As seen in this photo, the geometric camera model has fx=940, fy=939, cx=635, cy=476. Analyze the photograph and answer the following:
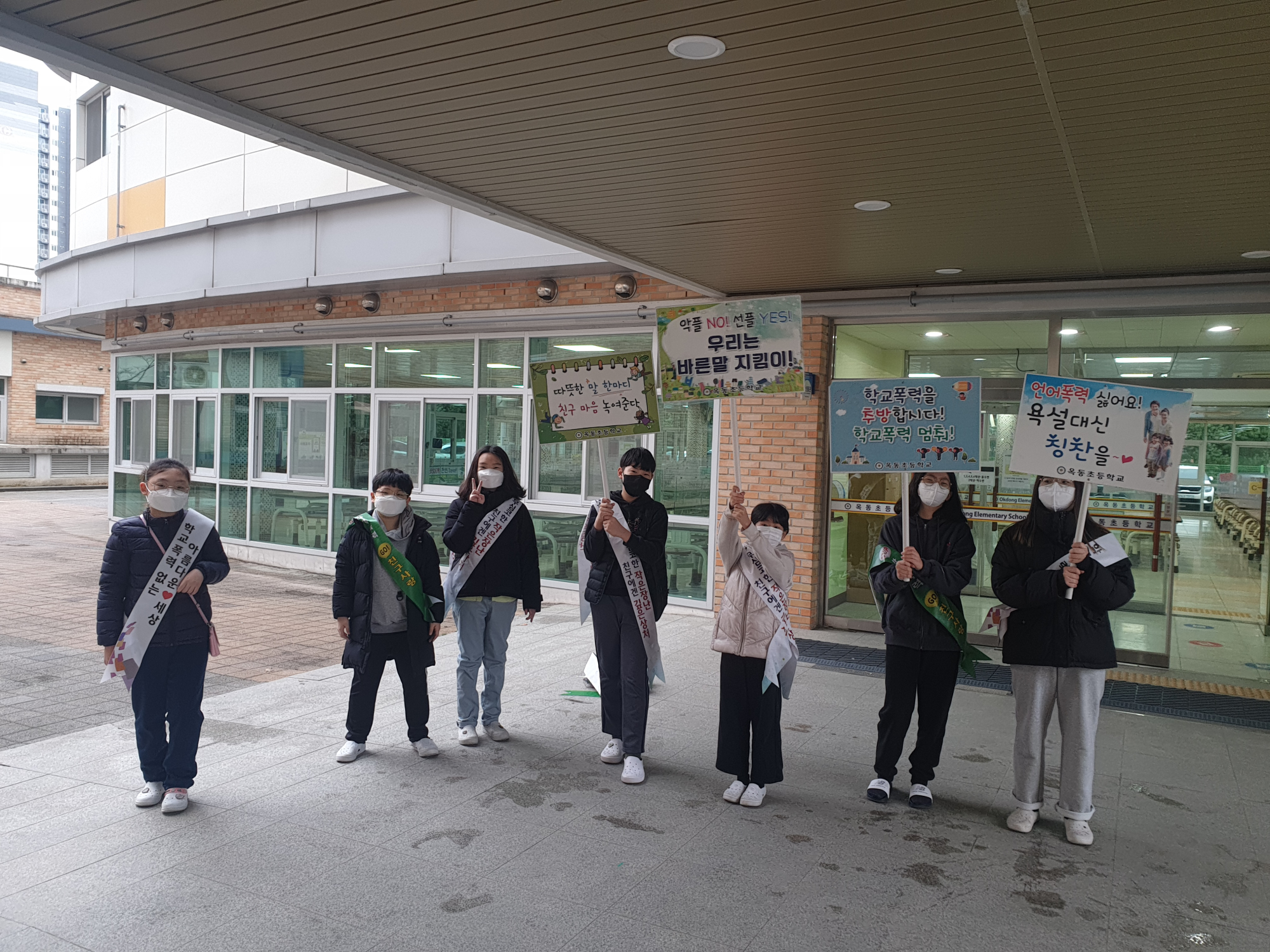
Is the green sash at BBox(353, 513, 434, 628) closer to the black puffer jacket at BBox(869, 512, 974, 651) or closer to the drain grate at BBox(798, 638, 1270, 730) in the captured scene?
the black puffer jacket at BBox(869, 512, 974, 651)

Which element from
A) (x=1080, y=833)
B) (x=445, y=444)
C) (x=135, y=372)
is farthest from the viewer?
(x=135, y=372)

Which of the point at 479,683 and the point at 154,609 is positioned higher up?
the point at 154,609

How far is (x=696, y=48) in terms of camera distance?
3.81 m

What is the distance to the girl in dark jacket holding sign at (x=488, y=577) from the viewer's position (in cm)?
559

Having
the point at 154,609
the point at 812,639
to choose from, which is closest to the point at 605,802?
the point at 154,609

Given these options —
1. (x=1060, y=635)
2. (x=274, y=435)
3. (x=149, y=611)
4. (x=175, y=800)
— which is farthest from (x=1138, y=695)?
(x=274, y=435)

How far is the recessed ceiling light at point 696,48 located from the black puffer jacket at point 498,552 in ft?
9.00

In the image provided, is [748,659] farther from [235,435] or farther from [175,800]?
[235,435]

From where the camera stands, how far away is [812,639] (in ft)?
28.9

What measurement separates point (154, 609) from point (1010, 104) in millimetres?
4603

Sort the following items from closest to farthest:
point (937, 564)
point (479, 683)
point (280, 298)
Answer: point (937, 564) → point (479, 683) → point (280, 298)

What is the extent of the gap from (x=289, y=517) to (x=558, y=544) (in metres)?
4.59

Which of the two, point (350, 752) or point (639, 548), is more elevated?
point (639, 548)

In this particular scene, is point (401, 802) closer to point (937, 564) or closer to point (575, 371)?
point (575, 371)
